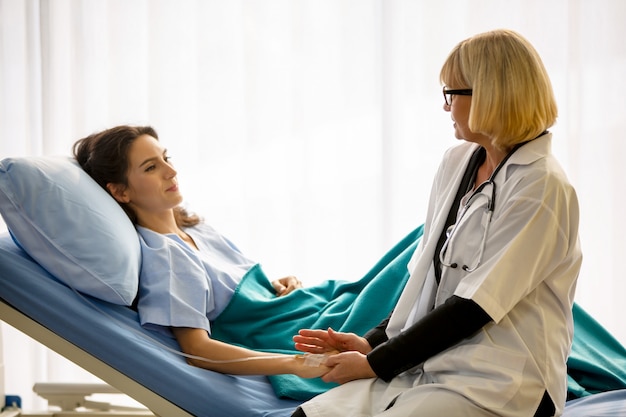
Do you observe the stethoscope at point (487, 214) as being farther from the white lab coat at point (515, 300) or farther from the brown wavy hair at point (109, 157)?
the brown wavy hair at point (109, 157)

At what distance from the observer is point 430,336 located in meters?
1.47

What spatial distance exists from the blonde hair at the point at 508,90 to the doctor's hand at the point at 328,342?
1.80ft

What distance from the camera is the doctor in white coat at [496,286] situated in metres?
1.41

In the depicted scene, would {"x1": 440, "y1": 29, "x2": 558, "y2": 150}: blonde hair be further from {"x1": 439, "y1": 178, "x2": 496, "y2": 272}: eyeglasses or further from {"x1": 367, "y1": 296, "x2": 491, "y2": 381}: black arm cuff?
{"x1": 367, "y1": 296, "x2": 491, "y2": 381}: black arm cuff

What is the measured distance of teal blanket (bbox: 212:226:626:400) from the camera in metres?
1.81

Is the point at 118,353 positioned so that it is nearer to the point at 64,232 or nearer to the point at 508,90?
the point at 64,232

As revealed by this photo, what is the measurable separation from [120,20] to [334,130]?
3.22 feet

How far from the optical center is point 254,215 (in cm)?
304

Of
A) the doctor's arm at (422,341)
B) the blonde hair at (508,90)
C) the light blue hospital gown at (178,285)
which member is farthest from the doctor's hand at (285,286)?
the blonde hair at (508,90)

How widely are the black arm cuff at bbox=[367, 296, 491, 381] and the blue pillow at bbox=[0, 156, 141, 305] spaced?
63cm

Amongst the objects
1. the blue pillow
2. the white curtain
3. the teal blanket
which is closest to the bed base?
the blue pillow

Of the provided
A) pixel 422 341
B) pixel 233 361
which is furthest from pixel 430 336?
pixel 233 361

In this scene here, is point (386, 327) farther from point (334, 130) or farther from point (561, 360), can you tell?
point (334, 130)

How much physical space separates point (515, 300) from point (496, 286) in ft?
Answer: 0.16
